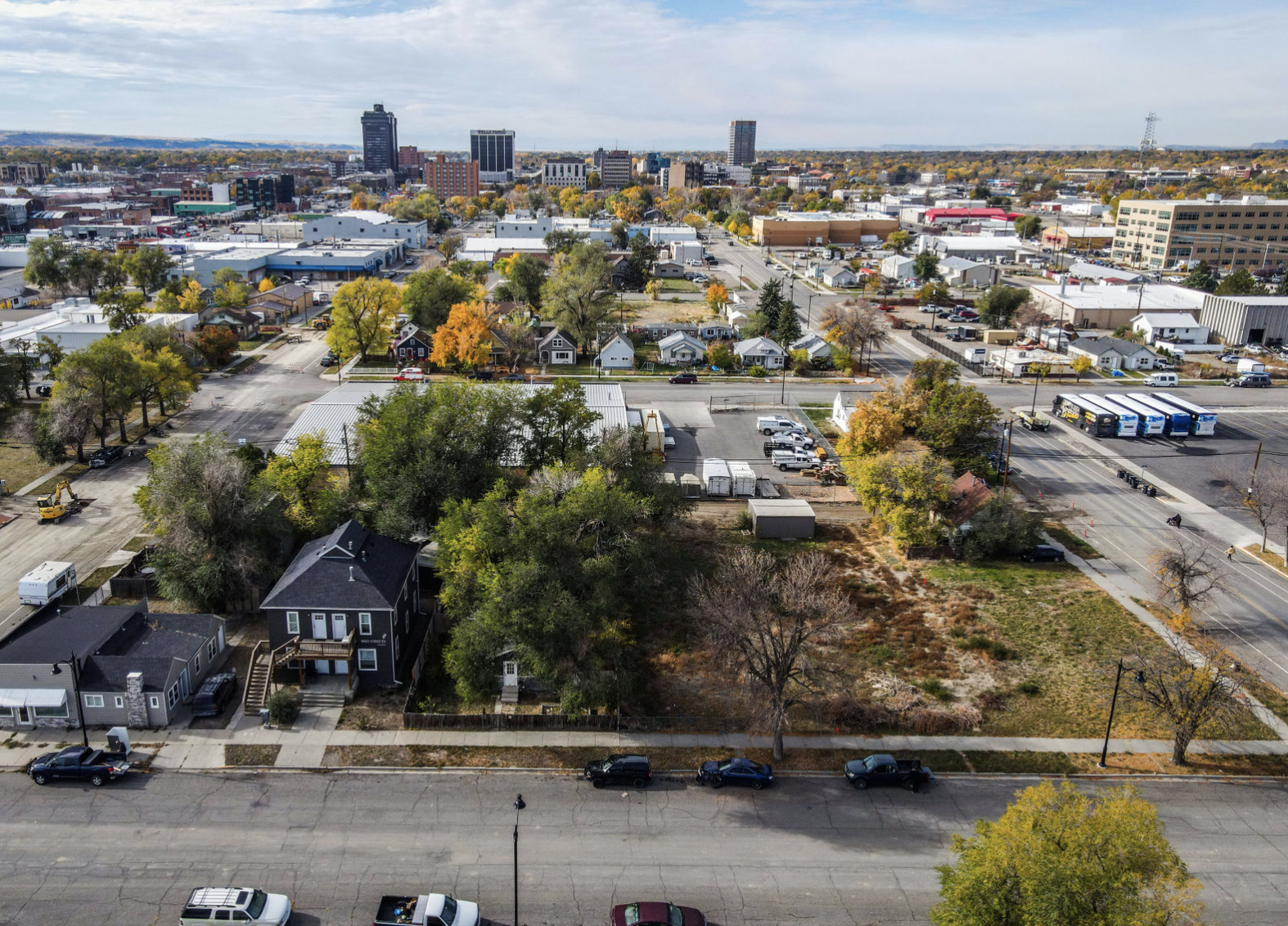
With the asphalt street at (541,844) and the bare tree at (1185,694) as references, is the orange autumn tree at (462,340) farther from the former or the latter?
the bare tree at (1185,694)

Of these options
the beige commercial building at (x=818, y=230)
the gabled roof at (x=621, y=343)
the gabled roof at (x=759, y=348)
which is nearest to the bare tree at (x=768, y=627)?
the gabled roof at (x=621, y=343)

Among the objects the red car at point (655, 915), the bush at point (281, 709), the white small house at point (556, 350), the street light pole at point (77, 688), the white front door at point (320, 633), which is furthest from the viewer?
the white small house at point (556, 350)

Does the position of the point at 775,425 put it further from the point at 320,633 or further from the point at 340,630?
the point at 320,633

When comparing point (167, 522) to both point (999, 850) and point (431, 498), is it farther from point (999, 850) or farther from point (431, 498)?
point (999, 850)

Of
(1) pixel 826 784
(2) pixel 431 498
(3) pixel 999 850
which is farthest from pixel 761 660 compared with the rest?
(2) pixel 431 498

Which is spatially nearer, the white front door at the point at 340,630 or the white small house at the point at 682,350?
the white front door at the point at 340,630

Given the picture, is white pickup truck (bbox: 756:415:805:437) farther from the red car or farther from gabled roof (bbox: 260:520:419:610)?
the red car
